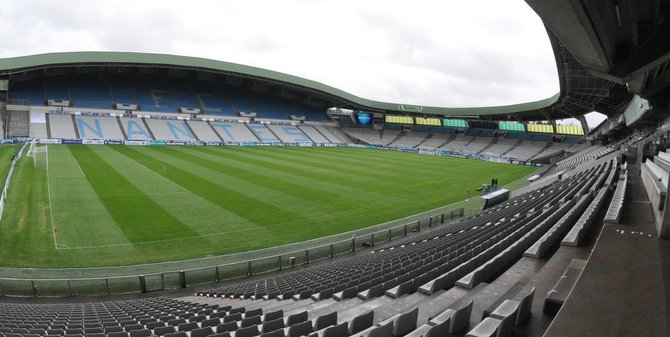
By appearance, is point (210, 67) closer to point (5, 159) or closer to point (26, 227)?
point (5, 159)

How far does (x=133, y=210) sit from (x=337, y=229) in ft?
38.9

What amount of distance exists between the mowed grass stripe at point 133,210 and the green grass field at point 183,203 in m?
0.05

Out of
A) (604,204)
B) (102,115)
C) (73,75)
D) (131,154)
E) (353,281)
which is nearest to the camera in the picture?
(353,281)

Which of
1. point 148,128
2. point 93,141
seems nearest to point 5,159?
point 93,141

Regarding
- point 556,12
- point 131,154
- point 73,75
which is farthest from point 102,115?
point 556,12

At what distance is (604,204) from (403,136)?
81359 millimetres

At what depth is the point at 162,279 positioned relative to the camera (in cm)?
1332

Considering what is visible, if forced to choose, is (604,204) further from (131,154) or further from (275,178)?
(131,154)

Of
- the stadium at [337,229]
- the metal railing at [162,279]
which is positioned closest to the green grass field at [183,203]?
the stadium at [337,229]

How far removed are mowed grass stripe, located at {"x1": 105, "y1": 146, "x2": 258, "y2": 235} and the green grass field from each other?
6cm

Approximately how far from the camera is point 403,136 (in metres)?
91.6

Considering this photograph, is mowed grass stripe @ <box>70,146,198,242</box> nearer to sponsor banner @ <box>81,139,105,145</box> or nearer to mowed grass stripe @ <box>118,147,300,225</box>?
mowed grass stripe @ <box>118,147,300,225</box>

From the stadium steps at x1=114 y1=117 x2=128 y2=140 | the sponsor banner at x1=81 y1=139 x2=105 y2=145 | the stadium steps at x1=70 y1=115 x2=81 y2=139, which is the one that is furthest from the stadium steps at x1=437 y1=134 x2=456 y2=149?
the stadium steps at x1=70 y1=115 x2=81 y2=139

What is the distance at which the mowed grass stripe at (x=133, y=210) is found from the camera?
1880 cm
